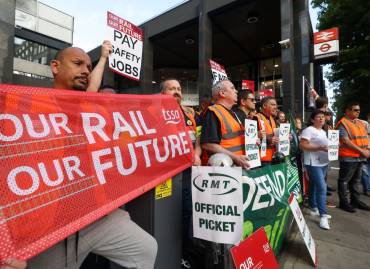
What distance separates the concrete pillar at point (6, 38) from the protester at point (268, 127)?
6.86 m

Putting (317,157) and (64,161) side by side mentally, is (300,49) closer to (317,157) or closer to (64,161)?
(317,157)

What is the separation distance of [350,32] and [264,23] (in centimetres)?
549

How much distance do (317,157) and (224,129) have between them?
2230 mm

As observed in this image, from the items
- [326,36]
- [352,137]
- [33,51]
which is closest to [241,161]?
[352,137]

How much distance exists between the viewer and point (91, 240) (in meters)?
1.39

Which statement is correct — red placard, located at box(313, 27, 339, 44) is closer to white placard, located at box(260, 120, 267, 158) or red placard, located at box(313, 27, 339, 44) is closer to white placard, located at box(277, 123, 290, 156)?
white placard, located at box(277, 123, 290, 156)

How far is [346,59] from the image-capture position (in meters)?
15.1

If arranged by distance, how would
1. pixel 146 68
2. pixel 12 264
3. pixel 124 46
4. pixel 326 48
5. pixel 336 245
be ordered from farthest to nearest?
1. pixel 146 68
2. pixel 326 48
3. pixel 124 46
4. pixel 336 245
5. pixel 12 264

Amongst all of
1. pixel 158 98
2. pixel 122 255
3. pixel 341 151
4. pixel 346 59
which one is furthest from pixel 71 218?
pixel 346 59

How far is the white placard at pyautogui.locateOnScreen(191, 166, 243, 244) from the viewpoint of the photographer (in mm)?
1765

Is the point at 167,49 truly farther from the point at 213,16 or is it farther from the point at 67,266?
the point at 67,266

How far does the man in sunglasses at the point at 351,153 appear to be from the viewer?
459 centimetres

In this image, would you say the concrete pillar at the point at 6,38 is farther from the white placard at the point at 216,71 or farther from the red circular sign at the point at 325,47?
the red circular sign at the point at 325,47

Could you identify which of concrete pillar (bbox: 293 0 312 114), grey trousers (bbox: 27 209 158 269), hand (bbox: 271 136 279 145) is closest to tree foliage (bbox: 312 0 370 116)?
concrete pillar (bbox: 293 0 312 114)
